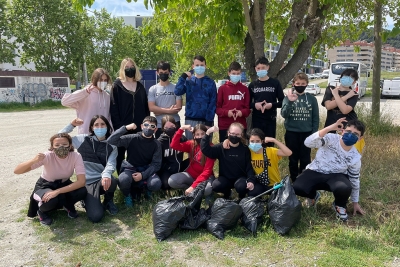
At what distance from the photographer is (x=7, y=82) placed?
22094 millimetres

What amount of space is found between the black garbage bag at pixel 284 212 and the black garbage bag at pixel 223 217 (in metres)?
0.40

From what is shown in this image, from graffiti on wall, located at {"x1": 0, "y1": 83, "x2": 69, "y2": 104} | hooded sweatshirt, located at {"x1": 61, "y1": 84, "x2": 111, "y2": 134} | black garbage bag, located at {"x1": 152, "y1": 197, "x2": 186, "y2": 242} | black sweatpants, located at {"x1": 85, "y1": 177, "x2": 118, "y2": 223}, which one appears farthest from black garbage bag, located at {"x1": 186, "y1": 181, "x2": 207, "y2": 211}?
graffiti on wall, located at {"x1": 0, "y1": 83, "x2": 69, "y2": 104}

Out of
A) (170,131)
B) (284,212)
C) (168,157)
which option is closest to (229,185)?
(284,212)

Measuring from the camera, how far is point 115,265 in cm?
331

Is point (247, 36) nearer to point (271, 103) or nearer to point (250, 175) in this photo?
point (271, 103)

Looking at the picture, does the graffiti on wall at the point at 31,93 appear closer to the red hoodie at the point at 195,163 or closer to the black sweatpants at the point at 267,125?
the red hoodie at the point at 195,163

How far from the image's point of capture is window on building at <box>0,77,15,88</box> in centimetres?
2187

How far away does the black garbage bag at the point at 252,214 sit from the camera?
3.82 meters

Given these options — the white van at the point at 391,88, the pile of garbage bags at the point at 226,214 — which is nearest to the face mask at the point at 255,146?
the pile of garbage bags at the point at 226,214

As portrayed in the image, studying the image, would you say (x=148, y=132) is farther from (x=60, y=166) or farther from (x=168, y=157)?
(x=60, y=166)

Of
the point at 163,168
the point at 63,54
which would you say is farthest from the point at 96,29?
the point at 163,168

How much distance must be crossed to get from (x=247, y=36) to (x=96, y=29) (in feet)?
82.8

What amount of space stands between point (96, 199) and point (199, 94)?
81.8 inches

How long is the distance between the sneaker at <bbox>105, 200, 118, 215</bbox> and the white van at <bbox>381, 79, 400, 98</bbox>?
94.1ft
